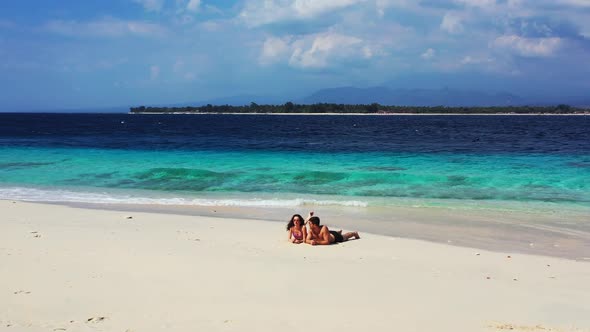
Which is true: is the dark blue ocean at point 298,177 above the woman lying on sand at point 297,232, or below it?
below

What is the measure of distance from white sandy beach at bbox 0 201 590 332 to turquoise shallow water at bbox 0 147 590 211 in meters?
6.62

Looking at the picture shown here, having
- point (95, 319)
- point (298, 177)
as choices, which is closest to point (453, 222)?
point (95, 319)

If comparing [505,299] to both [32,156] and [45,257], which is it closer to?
[45,257]

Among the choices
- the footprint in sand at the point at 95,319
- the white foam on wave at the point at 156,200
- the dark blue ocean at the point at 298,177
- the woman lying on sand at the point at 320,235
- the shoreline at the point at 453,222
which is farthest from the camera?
the dark blue ocean at the point at 298,177

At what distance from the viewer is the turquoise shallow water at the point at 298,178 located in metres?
17.8

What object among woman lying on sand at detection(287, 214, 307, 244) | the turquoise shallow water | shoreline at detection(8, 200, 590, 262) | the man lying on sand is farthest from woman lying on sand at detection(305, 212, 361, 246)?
the turquoise shallow water

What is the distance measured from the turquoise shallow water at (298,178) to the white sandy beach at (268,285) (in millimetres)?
6624

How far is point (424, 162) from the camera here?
28328mm

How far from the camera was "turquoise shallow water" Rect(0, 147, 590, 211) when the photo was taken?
17.8m

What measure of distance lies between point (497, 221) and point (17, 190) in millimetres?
15982

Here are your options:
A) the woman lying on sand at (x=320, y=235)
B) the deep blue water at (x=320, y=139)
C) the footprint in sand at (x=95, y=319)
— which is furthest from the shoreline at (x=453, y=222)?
the deep blue water at (x=320, y=139)

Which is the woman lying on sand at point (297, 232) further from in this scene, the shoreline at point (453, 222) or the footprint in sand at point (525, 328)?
the footprint in sand at point (525, 328)

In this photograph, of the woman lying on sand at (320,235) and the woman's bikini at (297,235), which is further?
the woman's bikini at (297,235)

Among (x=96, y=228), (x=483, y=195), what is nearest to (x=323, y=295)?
(x=96, y=228)
